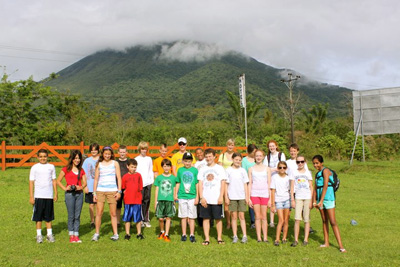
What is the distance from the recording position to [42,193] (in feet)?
22.8

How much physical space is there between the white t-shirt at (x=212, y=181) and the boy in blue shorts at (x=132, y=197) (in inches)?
46.2

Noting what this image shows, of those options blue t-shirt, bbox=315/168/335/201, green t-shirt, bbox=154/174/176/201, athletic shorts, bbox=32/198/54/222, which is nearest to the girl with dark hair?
athletic shorts, bbox=32/198/54/222

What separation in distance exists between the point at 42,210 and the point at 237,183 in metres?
3.52

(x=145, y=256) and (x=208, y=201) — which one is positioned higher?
(x=208, y=201)

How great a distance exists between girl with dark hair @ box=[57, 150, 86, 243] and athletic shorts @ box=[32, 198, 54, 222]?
311mm

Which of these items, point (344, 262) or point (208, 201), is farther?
point (208, 201)

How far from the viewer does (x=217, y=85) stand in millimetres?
116562

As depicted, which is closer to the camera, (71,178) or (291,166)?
(71,178)

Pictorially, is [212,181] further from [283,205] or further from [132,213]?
[132,213]

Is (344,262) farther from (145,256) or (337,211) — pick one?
(337,211)

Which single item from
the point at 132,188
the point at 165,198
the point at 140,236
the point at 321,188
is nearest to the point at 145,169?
the point at 132,188

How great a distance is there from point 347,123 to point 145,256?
1580 inches

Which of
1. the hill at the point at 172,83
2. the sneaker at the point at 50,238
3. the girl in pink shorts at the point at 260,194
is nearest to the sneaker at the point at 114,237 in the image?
the sneaker at the point at 50,238

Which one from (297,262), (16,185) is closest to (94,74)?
(16,185)
